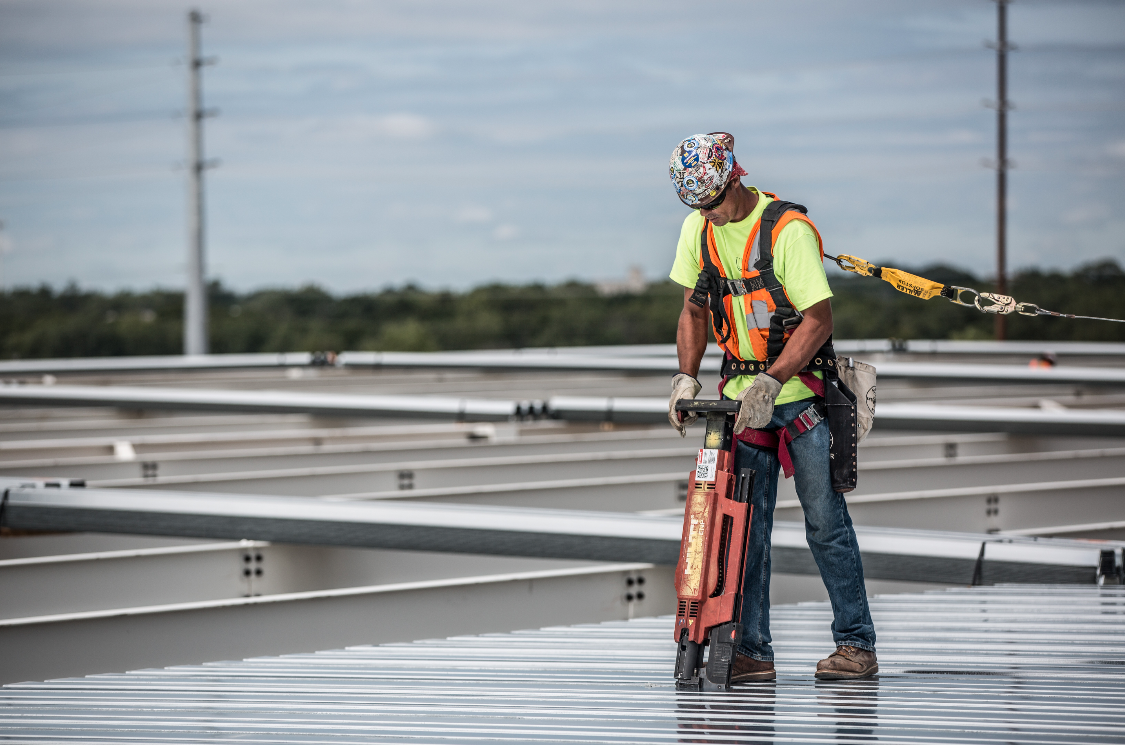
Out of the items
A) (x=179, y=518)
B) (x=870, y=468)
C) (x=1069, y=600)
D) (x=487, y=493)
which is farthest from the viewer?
(x=870, y=468)

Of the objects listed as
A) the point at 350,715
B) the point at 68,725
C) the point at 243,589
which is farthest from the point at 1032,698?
the point at 243,589

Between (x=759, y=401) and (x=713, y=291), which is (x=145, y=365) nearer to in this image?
(x=713, y=291)

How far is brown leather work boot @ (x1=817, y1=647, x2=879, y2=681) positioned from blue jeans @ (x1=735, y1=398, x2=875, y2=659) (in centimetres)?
3

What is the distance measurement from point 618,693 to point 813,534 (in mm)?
787

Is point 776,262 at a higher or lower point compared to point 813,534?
higher

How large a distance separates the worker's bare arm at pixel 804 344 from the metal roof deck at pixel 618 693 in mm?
983

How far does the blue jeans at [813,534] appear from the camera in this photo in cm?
318

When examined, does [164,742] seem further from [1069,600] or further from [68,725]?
[1069,600]

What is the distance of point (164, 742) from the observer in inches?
114

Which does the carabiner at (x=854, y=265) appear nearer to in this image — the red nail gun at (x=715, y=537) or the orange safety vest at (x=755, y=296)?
the orange safety vest at (x=755, y=296)

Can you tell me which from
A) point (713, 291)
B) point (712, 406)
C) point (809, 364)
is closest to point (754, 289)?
point (713, 291)

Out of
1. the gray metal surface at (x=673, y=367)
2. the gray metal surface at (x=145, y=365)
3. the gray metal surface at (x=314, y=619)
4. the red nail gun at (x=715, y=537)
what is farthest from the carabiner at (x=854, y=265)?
the gray metal surface at (x=145, y=365)

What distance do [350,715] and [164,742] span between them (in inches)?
20.3

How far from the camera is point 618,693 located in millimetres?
3297
